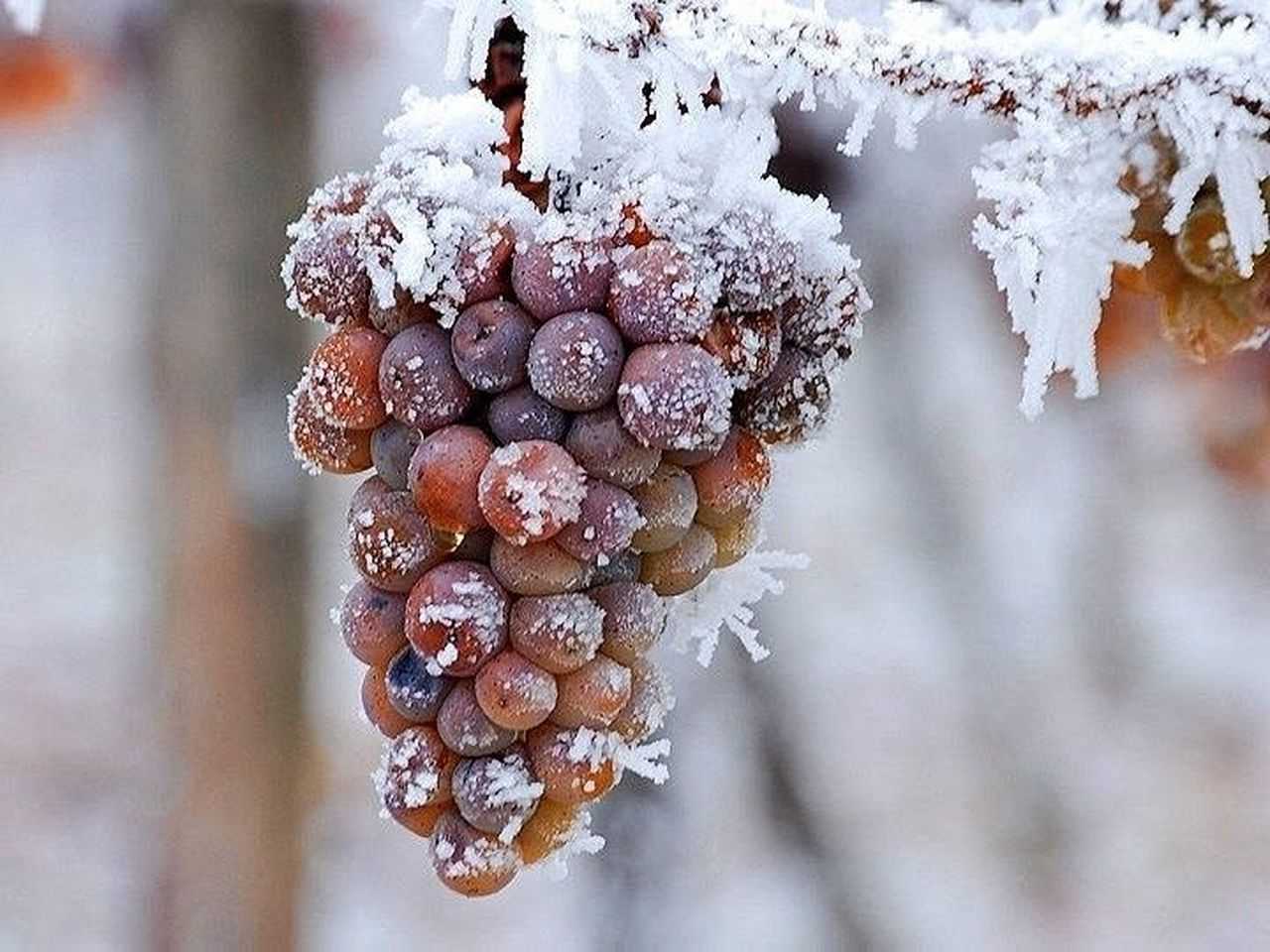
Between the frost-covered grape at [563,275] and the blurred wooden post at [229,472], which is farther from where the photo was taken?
the blurred wooden post at [229,472]

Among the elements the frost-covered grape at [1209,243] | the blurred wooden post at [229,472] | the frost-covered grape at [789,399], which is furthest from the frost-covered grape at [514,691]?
the blurred wooden post at [229,472]

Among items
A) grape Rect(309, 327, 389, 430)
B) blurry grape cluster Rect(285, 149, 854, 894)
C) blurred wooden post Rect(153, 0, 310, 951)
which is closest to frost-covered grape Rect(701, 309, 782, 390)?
blurry grape cluster Rect(285, 149, 854, 894)

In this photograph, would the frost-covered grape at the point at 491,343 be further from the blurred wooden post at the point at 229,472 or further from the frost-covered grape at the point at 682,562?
the blurred wooden post at the point at 229,472

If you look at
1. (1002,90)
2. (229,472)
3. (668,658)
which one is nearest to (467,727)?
(1002,90)

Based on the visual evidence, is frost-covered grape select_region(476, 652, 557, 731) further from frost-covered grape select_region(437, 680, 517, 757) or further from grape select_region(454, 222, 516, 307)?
grape select_region(454, 222, 516, 307)

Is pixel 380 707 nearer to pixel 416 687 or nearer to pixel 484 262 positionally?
pixel 416 687
